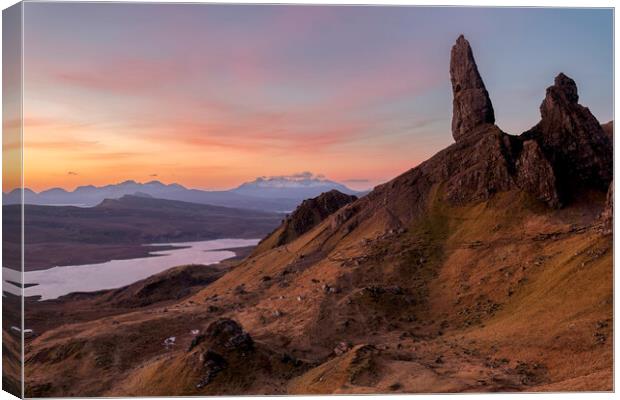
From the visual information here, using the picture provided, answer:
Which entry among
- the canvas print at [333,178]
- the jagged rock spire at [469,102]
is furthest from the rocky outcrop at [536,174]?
the jagged rock spire at [469,102]

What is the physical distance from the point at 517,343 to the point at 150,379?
1683cm

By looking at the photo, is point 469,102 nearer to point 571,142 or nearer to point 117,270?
point 571,142

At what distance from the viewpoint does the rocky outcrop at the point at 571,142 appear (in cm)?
4050

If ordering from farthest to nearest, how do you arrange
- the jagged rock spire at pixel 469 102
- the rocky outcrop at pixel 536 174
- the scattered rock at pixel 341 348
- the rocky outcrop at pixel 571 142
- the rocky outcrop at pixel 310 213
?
1. the rocky outcrop at pixel 310 213
2. the jagged rock spire at pixel 469 102
3. the rocky outcrop at pixel 571 142
4. the rocky outcrop at pixel 536 174
5. the scattered rock at pixel 341 348

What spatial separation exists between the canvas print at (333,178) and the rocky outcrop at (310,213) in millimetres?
18861

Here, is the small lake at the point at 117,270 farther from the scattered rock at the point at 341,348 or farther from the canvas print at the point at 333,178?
the scattered rock at the point at 341,348

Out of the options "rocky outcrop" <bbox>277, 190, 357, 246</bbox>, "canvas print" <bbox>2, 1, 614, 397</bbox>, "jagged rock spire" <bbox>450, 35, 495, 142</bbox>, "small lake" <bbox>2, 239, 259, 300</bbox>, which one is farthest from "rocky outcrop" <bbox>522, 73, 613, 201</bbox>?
"small lake" <bbox>2, 239, 259, 300</bbox>

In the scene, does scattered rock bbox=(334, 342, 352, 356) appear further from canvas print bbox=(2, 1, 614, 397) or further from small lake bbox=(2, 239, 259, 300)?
small lake bbox=(2, 239, 259, 300)

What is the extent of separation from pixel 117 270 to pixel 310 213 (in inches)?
983

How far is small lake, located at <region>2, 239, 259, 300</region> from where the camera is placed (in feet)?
190

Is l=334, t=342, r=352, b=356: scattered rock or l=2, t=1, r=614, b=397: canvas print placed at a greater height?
l=2, t=1, r=614, b=397: canvas print

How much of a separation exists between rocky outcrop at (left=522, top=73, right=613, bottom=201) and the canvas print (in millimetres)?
151

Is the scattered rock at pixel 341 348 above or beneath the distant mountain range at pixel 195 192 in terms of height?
beneath

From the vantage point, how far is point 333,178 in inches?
1257
